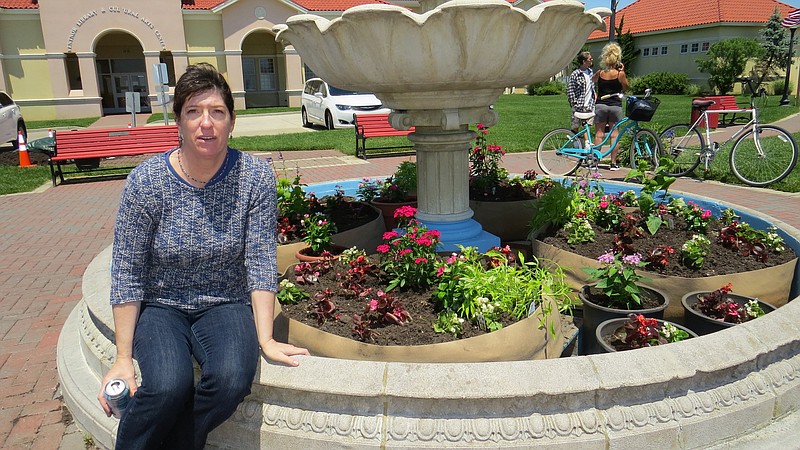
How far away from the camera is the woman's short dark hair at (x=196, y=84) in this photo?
219 centimetres

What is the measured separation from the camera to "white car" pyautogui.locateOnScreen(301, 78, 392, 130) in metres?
16.7

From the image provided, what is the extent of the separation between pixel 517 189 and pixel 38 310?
4070 mm

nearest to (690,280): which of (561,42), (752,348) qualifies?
(752,348)

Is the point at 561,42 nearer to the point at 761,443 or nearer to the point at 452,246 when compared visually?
the point at 452,246

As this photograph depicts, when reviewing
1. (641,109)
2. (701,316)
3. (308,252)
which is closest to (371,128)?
(641,109)

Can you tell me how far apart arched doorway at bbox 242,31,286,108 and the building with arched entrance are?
2.16m

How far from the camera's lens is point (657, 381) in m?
2.16

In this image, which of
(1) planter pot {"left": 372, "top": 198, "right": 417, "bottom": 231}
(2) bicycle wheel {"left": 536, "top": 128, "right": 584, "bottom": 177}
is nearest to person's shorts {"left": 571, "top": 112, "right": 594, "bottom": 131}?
(2) bicycle wheel {"left": 536, "top": 128, "right": 584, "bottom": 177}

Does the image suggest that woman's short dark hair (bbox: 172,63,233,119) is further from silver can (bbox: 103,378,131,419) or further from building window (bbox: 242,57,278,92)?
building window (bbox: 242,57,278,92)

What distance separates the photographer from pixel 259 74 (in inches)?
1288

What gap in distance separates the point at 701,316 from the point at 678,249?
97cm

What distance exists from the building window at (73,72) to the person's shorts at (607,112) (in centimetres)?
2619

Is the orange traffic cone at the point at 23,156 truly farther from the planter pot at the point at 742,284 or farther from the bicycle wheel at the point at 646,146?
the planter pot at the point at 742,284

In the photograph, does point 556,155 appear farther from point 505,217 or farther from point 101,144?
point 101,144
